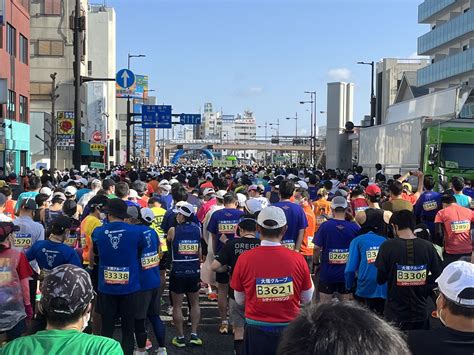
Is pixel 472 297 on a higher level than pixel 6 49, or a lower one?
lower

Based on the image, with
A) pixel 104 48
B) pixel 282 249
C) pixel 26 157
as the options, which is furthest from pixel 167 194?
pixel 104 48

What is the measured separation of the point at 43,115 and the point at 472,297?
170 feet

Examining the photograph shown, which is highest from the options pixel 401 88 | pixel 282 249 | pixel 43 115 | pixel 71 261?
pixel 401 88

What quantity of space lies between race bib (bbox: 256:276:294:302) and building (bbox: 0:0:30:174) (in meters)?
26.9

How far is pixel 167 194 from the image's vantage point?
12.3 metres

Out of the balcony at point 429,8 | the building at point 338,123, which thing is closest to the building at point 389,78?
the balcony at point 429,8

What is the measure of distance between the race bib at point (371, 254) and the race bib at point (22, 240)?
4143mm

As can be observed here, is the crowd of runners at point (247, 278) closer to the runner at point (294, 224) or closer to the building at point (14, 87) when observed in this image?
the runner at point (294, 224)

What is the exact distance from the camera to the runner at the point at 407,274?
5422 mm

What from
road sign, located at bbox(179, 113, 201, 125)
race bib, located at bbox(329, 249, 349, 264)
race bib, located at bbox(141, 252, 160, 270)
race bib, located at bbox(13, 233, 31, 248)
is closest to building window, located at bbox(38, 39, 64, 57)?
road sign, located at bbox(179, 113, 201, 125)

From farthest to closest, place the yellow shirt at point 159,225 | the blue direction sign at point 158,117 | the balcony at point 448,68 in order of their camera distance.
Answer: the balcony at point 448,68, the blue direction sign at point 158,117, the yellow shirt at point 159,225

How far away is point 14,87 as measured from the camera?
35.9 m

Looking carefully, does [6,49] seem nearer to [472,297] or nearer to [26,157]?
[26,157]

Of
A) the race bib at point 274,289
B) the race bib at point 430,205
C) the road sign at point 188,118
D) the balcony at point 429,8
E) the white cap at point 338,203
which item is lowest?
the race bib at point 274,289
